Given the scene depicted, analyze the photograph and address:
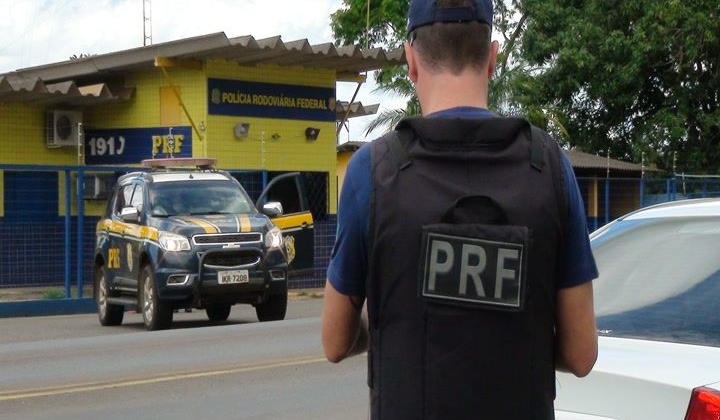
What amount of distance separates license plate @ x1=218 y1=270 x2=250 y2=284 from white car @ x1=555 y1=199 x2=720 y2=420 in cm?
1089

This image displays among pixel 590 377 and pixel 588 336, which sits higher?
pixel 588 336

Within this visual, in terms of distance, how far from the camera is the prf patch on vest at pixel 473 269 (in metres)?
2.73

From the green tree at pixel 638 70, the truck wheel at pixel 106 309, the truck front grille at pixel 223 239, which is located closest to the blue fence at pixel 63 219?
the truck wheel at pixel 106 309

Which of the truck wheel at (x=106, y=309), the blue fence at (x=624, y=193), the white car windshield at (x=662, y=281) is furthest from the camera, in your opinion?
the blue fence at (x=624, y=193)

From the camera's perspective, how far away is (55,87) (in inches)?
943

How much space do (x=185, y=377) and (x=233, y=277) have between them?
16.1ft

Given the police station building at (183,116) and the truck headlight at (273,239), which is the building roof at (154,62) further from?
the truck headlight at (273,239)

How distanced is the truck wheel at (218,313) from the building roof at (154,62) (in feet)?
22.5

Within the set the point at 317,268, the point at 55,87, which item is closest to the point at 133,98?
the point at 55,87

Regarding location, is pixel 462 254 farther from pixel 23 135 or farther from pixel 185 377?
pixel 23 135

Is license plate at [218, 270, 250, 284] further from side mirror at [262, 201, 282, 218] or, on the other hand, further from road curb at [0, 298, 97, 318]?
road curb at [0, 298, 97, 318]

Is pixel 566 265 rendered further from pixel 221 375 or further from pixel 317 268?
pixel 317 268

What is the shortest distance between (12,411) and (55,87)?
15.4m

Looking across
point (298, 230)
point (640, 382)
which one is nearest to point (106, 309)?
point (298, 230)
